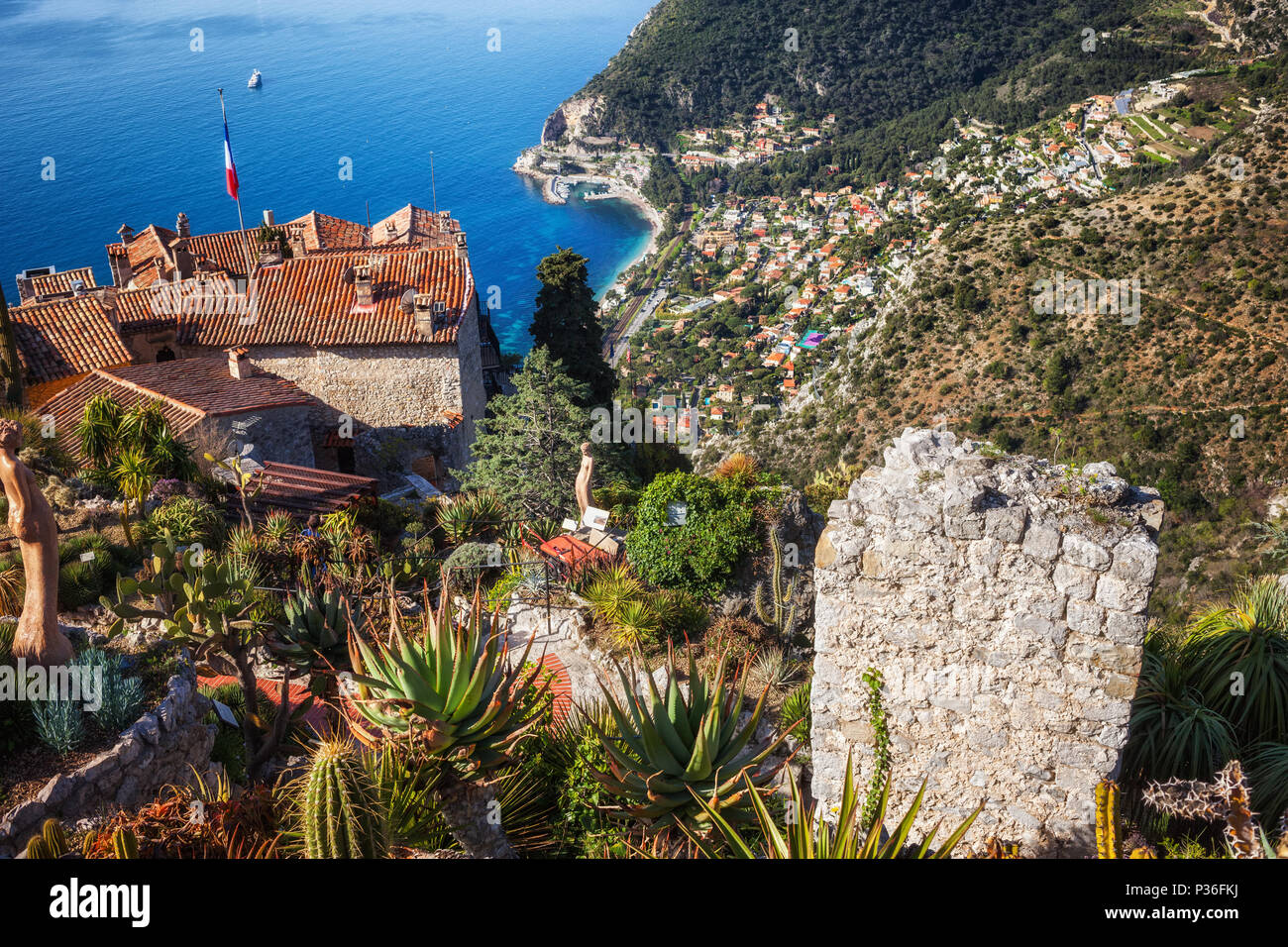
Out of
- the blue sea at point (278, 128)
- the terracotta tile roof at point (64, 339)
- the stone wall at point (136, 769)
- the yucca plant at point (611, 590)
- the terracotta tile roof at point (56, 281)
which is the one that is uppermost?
the blue sea at point (278, 128)

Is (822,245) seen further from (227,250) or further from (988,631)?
(988,631)

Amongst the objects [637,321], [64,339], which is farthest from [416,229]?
[637,321]

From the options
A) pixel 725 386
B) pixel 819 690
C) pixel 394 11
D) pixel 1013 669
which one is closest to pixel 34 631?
pixel 819 690

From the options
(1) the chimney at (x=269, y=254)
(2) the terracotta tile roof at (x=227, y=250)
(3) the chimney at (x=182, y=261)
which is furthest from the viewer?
(2) the terracotta tile roof at (x=227, y=250)

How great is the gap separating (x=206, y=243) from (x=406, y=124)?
10509 cm

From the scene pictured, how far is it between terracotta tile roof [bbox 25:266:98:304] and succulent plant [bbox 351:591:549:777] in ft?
81.7

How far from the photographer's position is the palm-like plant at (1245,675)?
662 centimetres

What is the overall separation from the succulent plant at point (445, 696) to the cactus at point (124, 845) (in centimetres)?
132

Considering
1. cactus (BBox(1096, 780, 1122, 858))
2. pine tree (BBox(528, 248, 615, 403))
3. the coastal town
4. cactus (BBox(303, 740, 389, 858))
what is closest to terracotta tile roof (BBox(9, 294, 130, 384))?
pine tree (BBox(528, 248, 615, 403))

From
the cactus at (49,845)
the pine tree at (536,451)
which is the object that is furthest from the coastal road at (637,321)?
the cactus at (49,845)

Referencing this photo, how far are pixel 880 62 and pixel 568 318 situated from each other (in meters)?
95.2

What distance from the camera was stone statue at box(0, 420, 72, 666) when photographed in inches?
261

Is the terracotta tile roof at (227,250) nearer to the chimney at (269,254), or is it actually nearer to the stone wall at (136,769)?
the chimney at (269,254)
